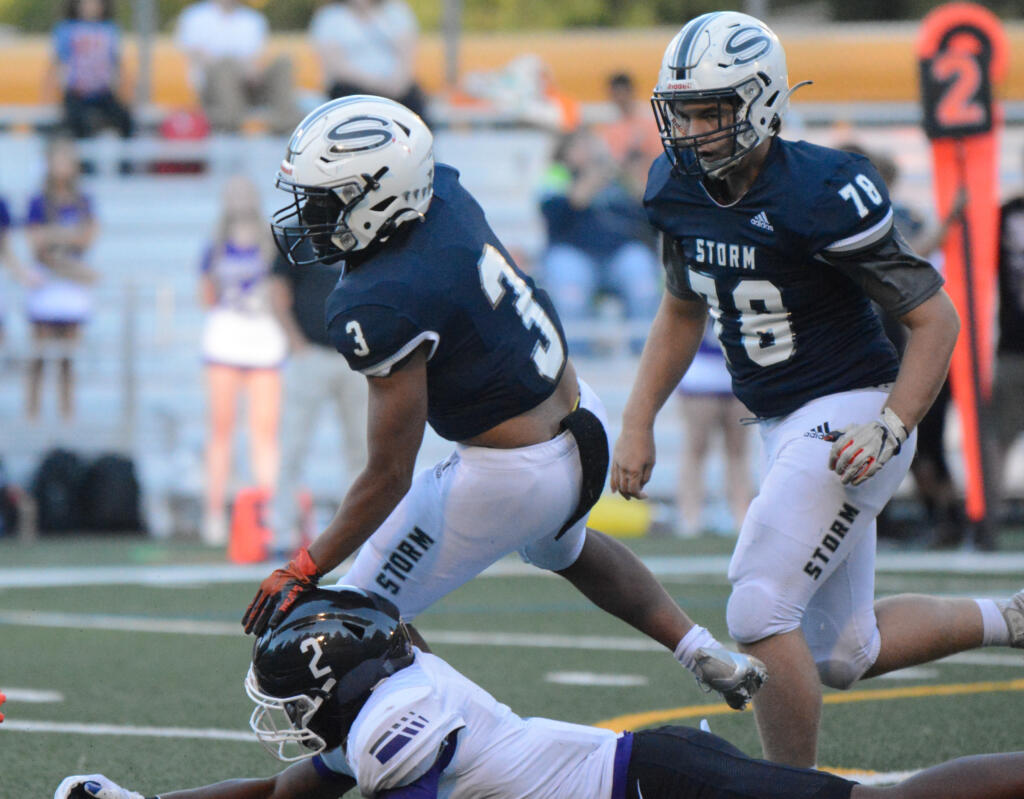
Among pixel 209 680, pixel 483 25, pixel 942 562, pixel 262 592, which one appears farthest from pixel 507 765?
pixel 483 25

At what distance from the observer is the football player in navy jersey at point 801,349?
376 cm

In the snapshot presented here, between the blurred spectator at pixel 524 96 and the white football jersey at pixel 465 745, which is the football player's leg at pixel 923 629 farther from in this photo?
the blurred spectator at pixel 524 96

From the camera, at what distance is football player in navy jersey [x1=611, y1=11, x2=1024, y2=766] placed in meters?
3.76

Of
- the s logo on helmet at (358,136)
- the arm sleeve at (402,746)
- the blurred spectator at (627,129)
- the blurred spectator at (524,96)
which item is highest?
the s logo on helmet at (358,136)

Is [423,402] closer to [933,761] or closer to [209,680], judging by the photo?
[933,761]

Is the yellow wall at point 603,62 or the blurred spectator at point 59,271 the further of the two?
the yellow wall at point 603,62

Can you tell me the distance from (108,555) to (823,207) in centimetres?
688

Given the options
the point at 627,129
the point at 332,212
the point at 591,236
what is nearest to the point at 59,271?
the point at 591,236

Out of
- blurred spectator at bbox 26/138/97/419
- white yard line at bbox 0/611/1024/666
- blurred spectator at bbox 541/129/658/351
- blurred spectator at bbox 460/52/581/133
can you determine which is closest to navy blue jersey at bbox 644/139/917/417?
white yard line at bbox 0/611/1024/666

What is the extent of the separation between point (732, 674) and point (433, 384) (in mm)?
968

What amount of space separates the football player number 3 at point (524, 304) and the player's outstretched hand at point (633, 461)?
33cm

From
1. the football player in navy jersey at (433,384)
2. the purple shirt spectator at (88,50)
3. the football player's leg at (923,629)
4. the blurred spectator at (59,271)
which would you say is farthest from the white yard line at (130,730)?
the purple shirt spectator at (88,50)

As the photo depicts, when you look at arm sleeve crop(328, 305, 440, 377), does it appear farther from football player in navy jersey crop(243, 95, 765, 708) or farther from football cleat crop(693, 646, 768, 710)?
football cleat crop(693, 646, 768, 710)

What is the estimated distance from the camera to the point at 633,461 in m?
4.26
